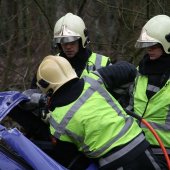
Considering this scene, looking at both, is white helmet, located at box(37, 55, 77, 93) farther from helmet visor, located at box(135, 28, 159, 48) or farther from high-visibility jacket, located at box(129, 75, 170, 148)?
helmet visor, located at box(135, 28, 159, 48)

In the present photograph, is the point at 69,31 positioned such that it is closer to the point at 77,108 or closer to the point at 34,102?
the point at 34,102

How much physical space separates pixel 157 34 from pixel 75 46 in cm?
91

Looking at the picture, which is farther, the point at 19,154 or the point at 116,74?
the point at 116,74

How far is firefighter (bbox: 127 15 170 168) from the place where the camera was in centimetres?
341

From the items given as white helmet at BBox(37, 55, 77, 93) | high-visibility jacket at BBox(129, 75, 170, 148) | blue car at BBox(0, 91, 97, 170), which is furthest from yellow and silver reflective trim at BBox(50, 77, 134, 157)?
high-visibility jacket at BBox(129, 75, 170, 148)

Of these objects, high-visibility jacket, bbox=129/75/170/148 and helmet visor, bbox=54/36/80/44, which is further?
Result: helmet visor, bbox=54/36/80/44

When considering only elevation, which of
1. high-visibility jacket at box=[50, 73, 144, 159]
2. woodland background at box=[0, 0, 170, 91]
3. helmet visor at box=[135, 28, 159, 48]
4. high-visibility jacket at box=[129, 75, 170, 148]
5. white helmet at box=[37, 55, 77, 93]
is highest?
white helmet at box=[37, 55, 77, 93]

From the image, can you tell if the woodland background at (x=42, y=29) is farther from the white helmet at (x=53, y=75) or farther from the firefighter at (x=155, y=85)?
the white helmet at (x=53, y=75)

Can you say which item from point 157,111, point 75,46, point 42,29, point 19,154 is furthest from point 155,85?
point 42,29

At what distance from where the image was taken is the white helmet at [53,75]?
9.24ft

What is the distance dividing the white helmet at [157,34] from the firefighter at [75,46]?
0.73 meters

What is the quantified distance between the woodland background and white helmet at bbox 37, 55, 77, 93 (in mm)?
4558

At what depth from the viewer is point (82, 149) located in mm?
2873

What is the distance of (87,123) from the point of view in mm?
2758
